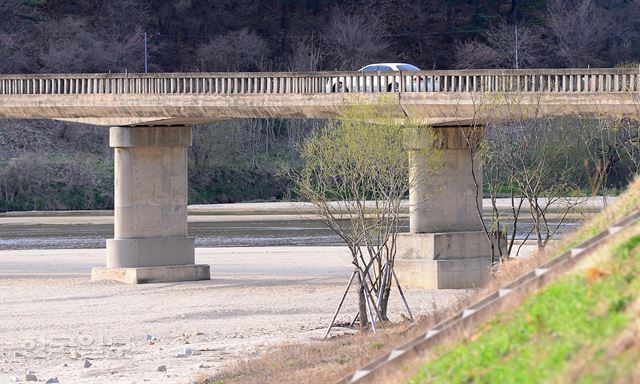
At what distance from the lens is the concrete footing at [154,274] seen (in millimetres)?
45344

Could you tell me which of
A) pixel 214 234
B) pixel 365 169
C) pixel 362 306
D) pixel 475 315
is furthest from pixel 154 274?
pixel 475 315

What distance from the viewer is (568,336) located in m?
12.3

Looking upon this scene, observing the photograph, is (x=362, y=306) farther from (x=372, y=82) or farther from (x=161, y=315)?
(x=372, y=82)

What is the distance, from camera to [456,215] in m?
43.3

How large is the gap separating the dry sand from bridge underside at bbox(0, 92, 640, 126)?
219 inches

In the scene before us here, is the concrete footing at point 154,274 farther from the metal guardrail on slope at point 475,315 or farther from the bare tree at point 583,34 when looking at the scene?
the bare tree at point 583,34

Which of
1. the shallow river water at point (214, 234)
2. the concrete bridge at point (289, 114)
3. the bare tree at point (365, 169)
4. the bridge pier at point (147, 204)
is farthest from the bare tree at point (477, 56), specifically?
the bare tree at point (365, 169)

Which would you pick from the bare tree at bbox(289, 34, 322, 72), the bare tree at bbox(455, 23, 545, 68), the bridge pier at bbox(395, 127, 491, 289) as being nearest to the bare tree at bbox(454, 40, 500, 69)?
the bare tree at bbox(455, 23, 545, 68)

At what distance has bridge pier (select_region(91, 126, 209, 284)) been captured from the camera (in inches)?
1793

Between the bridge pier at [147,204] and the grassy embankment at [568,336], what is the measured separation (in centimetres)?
3214

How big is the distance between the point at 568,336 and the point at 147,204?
3435cm

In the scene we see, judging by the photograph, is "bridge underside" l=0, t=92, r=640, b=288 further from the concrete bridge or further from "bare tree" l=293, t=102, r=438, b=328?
"bare tree" l=293, t=102, r=438, b=328

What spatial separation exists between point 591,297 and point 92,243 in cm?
5863

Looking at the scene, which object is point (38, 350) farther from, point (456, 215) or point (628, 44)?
point (628, 44)
